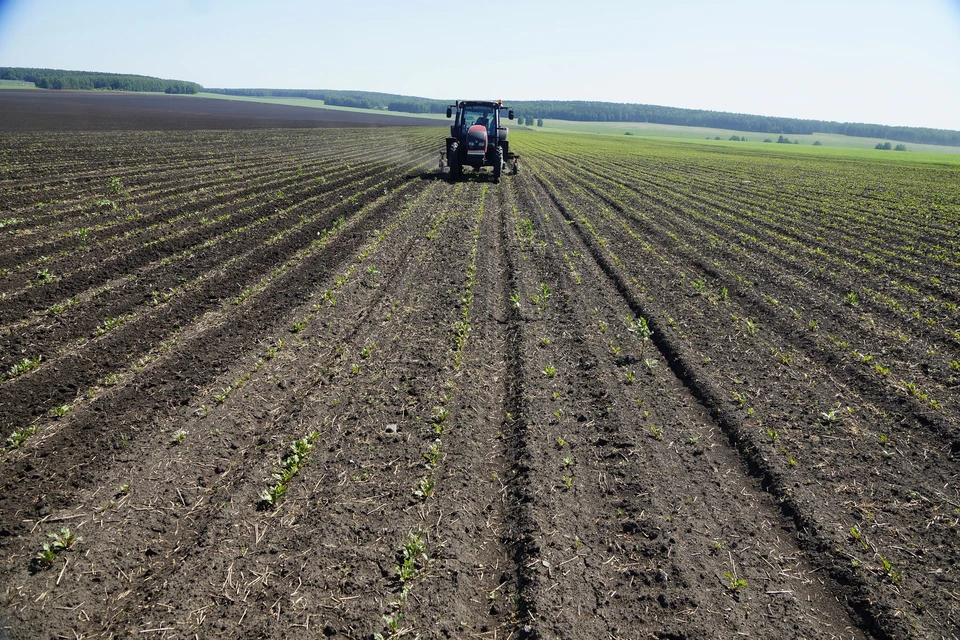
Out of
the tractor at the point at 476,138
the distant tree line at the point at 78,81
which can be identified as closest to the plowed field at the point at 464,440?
the tractor at the point at 476,138

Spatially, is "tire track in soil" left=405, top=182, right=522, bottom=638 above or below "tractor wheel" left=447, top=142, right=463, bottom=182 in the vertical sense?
below

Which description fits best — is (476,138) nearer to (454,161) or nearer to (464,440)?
(454,161)

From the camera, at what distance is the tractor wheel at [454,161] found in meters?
20.5

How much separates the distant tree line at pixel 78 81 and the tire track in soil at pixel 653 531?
147m

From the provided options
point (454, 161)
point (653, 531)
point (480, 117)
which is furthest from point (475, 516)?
point (480, 117)

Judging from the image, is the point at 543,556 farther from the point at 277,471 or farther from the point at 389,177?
the point at 389,177

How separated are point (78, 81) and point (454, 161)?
13987 centimetres

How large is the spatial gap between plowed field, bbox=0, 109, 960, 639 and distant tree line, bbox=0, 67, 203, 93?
13697cm

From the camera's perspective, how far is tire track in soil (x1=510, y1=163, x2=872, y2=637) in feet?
10.8

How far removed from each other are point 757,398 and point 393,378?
160 inches

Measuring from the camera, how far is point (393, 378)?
19.9ft

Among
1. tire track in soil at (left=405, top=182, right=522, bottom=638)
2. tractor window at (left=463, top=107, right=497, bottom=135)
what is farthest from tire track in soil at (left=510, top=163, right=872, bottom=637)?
tractor window at (left=463, top=107, right=497, bottom=135)

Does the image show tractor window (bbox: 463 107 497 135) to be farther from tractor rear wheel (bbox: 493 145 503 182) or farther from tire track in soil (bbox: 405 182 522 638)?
tire track in soil (bbox: 405 182 522 638)

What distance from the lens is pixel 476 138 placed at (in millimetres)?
20219
